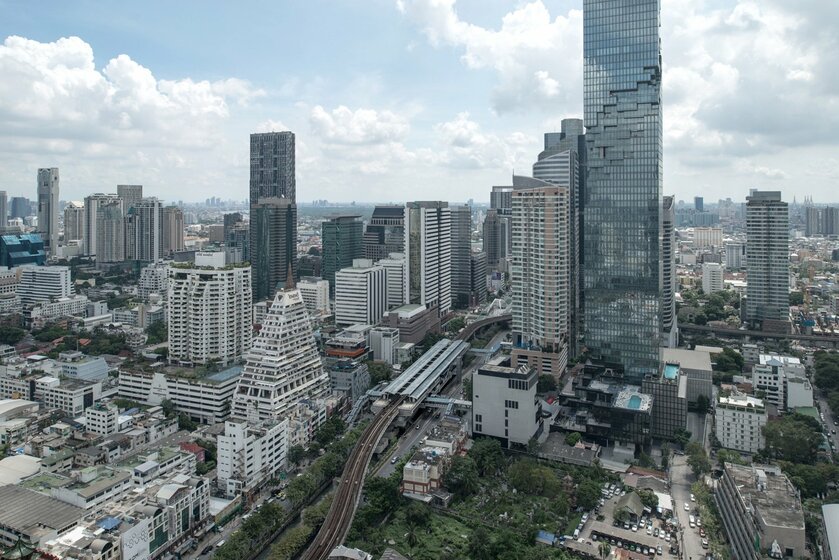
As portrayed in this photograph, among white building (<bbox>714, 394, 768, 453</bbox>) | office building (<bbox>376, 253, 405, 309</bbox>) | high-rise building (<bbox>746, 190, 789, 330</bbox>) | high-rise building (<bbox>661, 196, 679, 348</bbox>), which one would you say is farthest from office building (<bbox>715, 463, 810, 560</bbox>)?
office building (<bbox>376, 253, 405, 309</bbox>)

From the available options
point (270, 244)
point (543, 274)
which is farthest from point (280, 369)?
point (270, 244)

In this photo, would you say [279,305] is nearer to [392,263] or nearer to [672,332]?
[392,263]

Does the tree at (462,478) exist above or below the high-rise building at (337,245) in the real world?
below

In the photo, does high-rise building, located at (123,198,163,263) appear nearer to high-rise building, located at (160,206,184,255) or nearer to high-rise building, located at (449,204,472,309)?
high-rise building, located at (160,206,184,255)

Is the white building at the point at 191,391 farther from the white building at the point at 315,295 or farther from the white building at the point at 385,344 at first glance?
the white building at the point at 315,295

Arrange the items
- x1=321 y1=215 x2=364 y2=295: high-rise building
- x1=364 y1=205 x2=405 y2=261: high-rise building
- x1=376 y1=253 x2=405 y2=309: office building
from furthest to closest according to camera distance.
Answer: x1=364 y1=205 x2=405 y2=261: high-rise building → x1=321 y1=215 x2=364 y2=295: high-rise building → x1=376 y1=253 x2=405 y2=309: office building

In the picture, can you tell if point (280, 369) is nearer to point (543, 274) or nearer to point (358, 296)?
point (543, 274)

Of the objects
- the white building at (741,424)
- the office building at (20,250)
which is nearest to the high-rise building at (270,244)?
the office building at (20,250)
